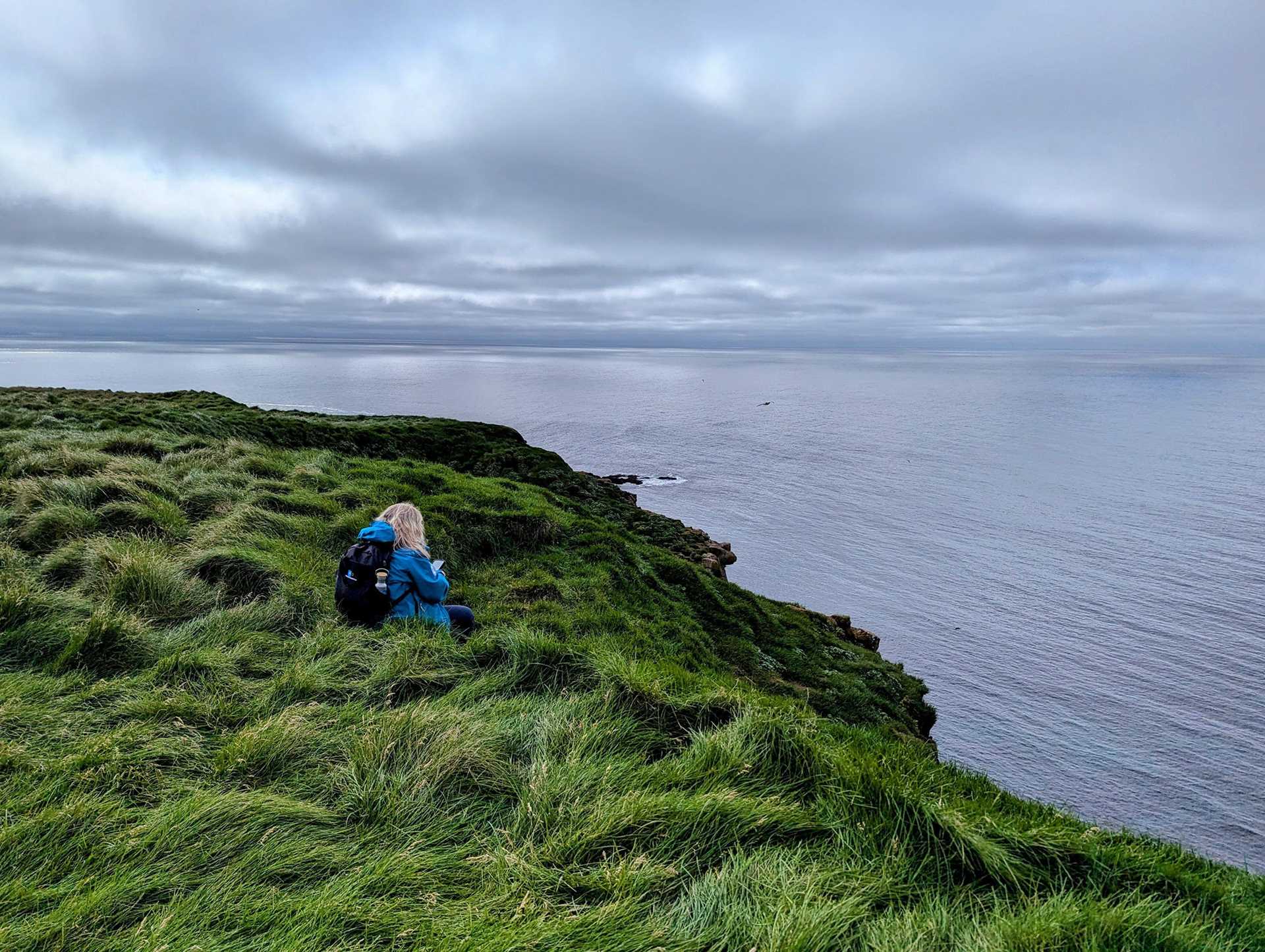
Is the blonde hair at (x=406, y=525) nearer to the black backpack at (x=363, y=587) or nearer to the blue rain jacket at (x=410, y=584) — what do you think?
the blue rain jacket at (x=410, y=584)

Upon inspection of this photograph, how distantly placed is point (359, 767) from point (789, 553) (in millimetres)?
35114

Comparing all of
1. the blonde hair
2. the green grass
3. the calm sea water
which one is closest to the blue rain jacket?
the blonde hair

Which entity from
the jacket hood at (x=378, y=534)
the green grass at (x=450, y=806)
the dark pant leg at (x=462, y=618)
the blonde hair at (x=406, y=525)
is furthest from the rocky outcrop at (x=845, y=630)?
the jacket hood at (x=378, y=534)

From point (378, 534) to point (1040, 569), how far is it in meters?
39.7

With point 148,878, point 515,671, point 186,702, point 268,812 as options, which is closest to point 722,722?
point 515,671

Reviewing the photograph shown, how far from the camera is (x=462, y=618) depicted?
7.58 m

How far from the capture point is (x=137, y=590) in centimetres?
647

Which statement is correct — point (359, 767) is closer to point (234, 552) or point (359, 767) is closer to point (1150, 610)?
point (234, 552)

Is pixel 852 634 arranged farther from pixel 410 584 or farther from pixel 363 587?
pixel 363 587

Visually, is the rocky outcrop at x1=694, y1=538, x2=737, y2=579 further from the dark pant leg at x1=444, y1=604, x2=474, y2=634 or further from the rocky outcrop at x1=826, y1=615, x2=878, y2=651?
the dark pant leg at x1=444, y1=604, x2=474, y2=634

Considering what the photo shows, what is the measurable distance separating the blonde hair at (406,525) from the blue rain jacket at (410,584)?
205 mm

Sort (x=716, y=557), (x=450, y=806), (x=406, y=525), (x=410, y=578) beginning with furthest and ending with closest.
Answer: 1. (x=716, y=557)
2. (x=406, y=525)
3. (x=410, y=578)
4. (x=450, y=806)

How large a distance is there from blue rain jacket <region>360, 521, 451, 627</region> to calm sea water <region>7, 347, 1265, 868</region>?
13956 millimetres

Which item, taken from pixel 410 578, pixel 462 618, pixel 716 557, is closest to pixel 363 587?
pixel 410 578
